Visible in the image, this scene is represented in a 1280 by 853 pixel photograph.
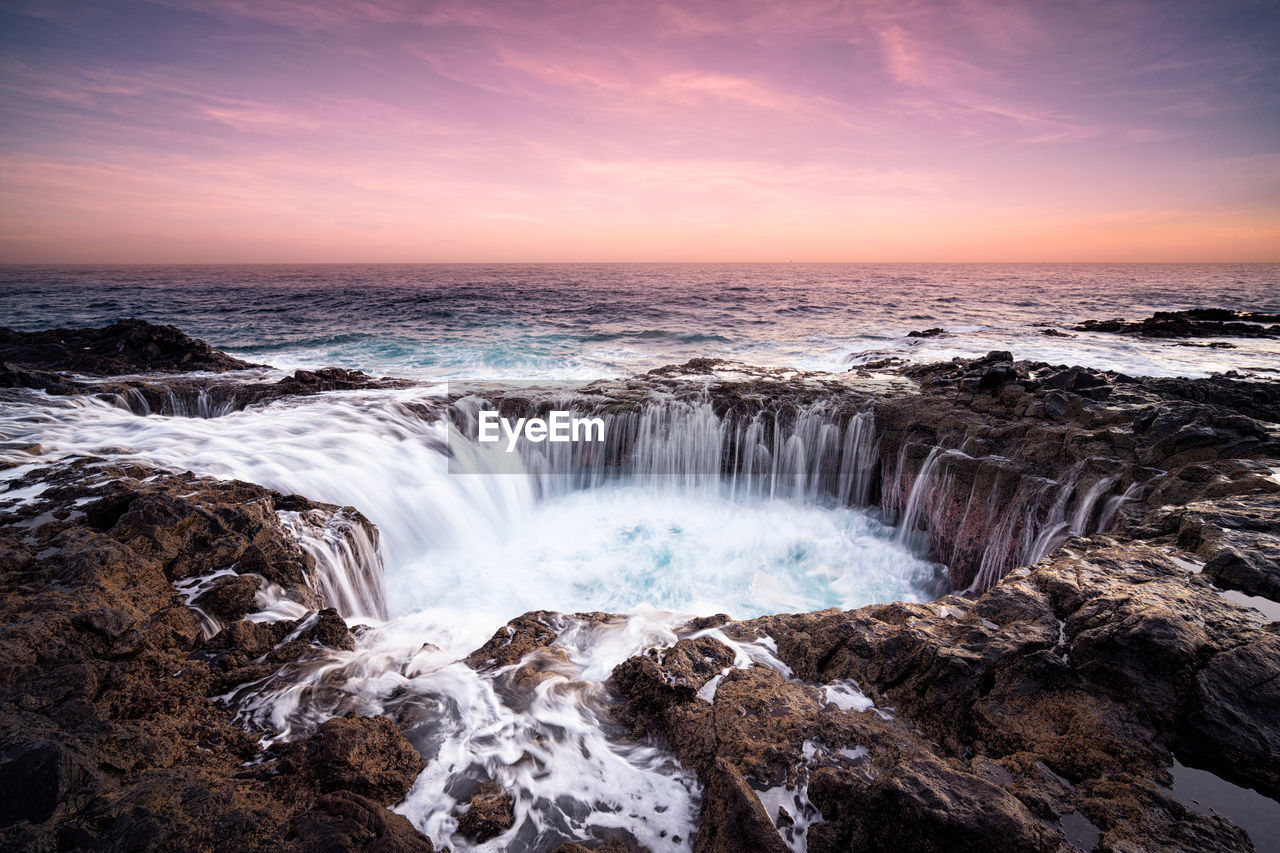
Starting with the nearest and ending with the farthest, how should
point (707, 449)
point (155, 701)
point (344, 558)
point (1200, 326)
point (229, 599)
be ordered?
point (155, 701)
point (229, 599)
point (344, 558)
point (707, 449)
point (1200, 326)

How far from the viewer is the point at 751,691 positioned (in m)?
3.56

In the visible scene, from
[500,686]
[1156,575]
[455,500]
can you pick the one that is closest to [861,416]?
[1156,575]

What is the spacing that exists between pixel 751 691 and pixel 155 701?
376 centimetres

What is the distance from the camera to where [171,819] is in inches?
94.4

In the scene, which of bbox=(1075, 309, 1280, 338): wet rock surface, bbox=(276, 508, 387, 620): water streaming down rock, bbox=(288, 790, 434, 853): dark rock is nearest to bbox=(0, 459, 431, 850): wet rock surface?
bbox=(288, 790, 434, 853): dark rock

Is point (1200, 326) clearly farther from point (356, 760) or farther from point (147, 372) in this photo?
point (147, 372)

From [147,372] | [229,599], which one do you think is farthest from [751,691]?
[147,372]

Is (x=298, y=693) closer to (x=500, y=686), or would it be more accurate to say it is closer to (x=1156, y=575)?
(x=500, y=686)

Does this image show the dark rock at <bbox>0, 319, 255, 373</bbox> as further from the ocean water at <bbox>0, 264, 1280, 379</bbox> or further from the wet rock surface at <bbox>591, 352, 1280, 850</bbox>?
the wet rock surface at <bbox>591, 352, 1280, 850</bbox>

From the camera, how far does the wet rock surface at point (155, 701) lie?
2396mm

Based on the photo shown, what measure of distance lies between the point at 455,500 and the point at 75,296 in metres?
61.5

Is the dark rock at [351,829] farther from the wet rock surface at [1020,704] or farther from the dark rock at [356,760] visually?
the wet rock surface at [1020,704]

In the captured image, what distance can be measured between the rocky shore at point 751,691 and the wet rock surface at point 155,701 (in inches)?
0.6

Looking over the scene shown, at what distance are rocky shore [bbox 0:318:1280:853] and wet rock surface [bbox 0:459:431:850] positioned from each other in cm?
1
